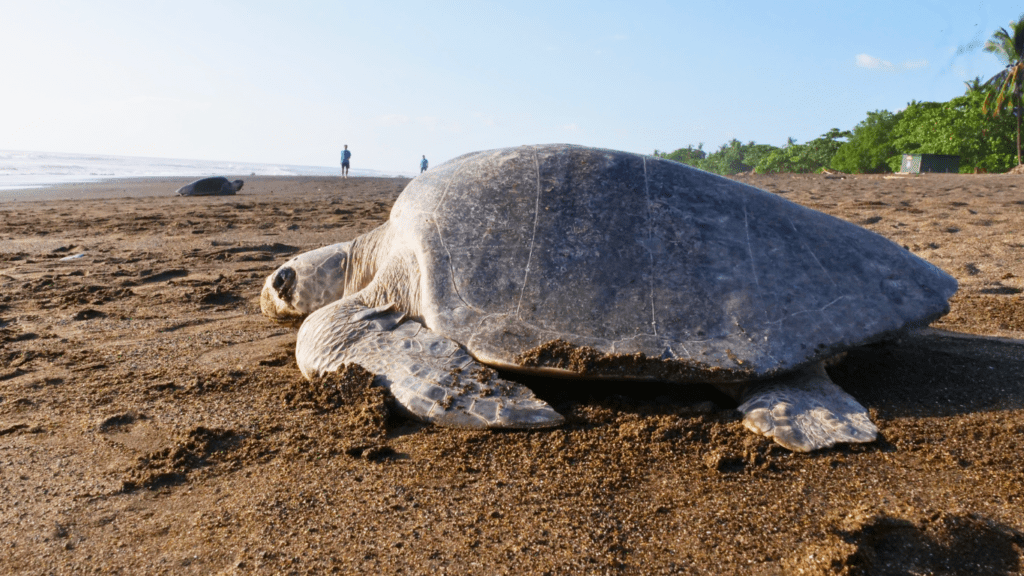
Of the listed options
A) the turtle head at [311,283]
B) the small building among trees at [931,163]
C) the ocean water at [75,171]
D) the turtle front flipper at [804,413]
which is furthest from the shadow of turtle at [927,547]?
the small building among trees at [931,163]

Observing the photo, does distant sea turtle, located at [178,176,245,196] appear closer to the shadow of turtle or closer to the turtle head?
the turtle head

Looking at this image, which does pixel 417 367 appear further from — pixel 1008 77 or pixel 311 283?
pixel 1008 77

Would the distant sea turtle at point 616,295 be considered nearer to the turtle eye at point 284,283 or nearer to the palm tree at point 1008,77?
the turtle eye at point 284,283

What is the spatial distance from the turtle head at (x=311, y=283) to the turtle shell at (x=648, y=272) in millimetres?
767

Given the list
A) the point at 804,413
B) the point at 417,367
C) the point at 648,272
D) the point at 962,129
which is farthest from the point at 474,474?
the point at 962,129

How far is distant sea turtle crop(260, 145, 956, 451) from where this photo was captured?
7.95 feet

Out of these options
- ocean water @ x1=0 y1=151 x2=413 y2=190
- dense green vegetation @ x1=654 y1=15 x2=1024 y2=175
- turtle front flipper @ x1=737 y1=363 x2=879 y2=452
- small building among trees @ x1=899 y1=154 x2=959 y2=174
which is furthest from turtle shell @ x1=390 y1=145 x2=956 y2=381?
small building among trees @ x1=899 y1=154 x2=959 y2=174

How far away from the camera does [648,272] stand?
2611 millimetres

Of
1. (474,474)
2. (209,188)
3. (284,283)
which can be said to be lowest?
(474,474)

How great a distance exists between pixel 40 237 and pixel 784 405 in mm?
8205

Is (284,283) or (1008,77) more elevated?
(1008,77)

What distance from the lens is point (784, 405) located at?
233cm

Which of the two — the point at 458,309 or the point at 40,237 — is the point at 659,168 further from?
the point at 40,237

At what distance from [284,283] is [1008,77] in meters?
42.3
